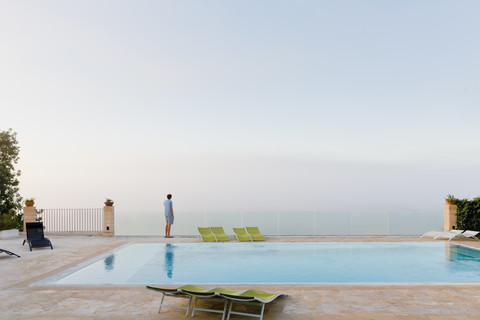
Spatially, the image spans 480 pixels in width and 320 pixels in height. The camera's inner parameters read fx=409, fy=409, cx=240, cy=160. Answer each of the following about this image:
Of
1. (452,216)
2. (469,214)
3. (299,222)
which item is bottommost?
(299,222)

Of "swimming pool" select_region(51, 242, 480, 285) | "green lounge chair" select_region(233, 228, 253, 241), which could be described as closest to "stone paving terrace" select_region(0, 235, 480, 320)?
"swimming pool" select_region(51, 242, 480, 285)

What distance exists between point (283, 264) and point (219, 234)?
16.3 feet

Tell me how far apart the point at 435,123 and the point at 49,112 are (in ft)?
69.8

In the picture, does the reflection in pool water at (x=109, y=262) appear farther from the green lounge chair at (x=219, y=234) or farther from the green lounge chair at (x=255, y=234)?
the green lounge chair at (x=255, y=234)

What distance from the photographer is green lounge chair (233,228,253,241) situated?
16.2 metres

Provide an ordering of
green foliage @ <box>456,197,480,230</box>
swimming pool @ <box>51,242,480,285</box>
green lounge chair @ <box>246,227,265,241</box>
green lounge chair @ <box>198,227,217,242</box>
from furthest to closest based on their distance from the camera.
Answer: green foliage @ <box>456,197,480,230</box>, green lounge chair @ <box>246,227,265,241</box>, green lounge chair @ <box>198,227,217,242</box>, swimming pool @ <box>51,242,480,285</box>

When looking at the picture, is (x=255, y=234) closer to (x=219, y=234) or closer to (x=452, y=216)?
(x=219, y=234)

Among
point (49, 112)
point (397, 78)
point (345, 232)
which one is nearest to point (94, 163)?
point (49, 112)

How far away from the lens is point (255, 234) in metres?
16.7

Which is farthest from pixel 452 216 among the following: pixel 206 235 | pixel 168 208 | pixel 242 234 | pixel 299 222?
pixel 168 208

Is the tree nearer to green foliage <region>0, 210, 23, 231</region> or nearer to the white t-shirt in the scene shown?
green foliage <region>0, 210, 23, 231</region>

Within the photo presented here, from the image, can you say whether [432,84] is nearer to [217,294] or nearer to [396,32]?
[396,32]

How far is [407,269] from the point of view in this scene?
1118cm

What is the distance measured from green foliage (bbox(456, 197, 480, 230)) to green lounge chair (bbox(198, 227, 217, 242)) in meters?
10.3
